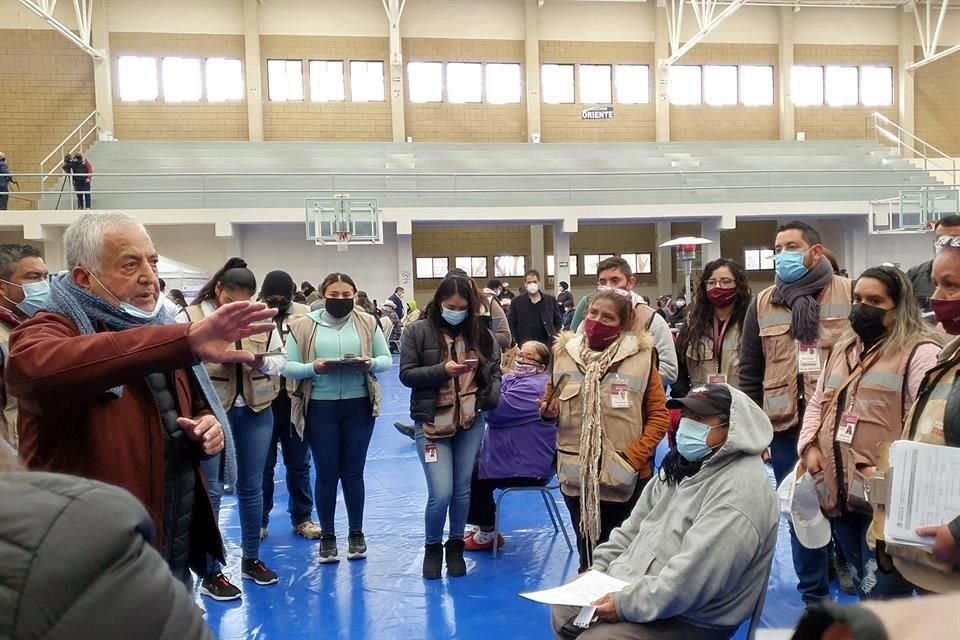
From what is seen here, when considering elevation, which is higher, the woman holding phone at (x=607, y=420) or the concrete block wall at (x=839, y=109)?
the concrete block wall at (x=839, y=109)

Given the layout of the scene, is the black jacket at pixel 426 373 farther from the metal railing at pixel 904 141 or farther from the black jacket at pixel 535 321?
the metal railing at pixel 904 141

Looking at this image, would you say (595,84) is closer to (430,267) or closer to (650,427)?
(430,267)

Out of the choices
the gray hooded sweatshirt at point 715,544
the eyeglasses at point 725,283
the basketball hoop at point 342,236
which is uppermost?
the basketball hoop at point 342,236

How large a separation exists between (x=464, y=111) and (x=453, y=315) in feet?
55.8

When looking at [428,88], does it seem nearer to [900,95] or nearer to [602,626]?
[900,95]

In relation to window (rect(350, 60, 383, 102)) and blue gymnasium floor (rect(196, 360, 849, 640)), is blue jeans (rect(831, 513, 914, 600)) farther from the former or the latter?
window (rect(350, 60, 383, 102))

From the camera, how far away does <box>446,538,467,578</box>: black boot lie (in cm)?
397

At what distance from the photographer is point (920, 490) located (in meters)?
2.03

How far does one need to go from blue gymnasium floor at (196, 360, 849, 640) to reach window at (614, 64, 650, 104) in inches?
693

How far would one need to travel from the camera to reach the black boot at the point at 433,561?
3926mm

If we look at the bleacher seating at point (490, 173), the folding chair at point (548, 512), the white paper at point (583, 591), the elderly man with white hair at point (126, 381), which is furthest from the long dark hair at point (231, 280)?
the bleacher seating at point (490, 173)

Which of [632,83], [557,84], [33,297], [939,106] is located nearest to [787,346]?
[33,297]

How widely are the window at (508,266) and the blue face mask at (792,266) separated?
18320 mm

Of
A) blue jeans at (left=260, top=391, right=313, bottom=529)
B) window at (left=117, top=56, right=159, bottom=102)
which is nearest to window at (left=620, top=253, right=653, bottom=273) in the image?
window at (left=117, top=56, right=159, bottom=102)
